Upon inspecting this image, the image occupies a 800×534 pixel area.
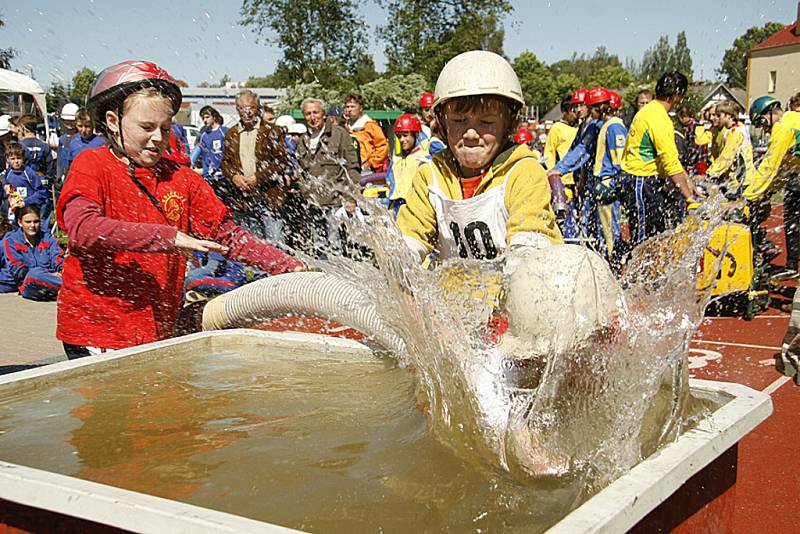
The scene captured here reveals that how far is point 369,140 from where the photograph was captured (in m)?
12.2

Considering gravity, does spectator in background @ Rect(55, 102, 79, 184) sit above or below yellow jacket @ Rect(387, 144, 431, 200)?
above

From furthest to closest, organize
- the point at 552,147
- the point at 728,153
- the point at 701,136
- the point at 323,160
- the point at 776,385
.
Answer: the point at 701,136 < the point at 552,147 < the point at 323,160 < the point at 728,153 < the point at 776,385

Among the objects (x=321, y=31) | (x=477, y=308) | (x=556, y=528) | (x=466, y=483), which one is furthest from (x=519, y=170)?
(x=321, y=31)

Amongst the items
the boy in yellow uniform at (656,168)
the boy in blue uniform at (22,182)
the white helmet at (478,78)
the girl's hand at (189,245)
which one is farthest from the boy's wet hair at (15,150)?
the white helmet at (478,78)

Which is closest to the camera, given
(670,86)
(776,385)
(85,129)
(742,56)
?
(776,385)

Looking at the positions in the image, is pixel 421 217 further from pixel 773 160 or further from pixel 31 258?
pixel 31 258

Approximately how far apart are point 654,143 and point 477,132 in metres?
5.19

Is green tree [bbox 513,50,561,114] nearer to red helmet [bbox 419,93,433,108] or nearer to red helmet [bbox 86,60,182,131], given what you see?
red helmet [bbox 419,93,433,108]

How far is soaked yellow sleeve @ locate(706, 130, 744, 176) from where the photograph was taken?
901cm

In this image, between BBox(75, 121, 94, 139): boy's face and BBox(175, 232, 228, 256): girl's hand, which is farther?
BBox(75, 121, 94, 139): boy's face

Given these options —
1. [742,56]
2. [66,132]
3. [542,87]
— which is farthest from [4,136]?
[542,87]

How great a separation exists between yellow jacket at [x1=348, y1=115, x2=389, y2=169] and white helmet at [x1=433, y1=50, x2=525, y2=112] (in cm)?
923

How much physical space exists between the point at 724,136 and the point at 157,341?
828 centimetres

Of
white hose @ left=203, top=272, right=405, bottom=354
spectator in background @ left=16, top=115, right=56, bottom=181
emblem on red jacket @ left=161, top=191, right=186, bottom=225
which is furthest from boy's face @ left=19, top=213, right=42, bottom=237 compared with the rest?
emblem on red jacket @ left=161, top=191, right=186, bottom=225
